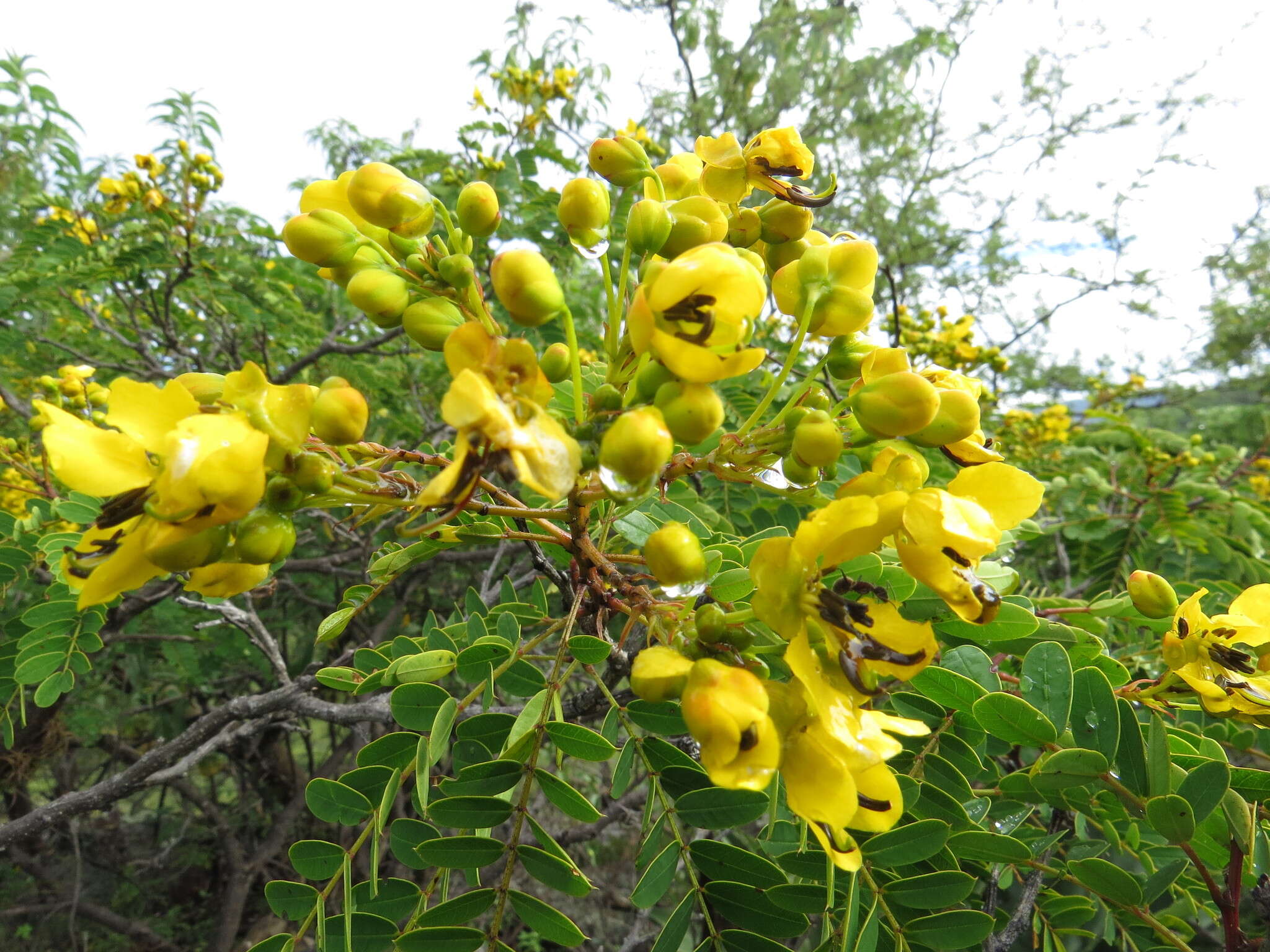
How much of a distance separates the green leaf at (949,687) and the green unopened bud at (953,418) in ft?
1.28

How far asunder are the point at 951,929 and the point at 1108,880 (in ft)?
0.88

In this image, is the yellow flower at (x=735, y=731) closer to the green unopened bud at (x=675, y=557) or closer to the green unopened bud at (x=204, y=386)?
the green unopened bud at (x=675, y=557)

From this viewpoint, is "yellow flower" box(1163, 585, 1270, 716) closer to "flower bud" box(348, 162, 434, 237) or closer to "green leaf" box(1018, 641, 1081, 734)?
"green leaf" box(1018, 641, 1081, 734)

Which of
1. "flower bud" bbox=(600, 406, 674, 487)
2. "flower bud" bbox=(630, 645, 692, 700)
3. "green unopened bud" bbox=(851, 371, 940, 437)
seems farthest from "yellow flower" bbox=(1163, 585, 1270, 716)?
"flower bud" bbox=(600, 406, 674, 487)

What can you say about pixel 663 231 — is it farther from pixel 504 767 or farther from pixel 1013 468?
pixel 504 767

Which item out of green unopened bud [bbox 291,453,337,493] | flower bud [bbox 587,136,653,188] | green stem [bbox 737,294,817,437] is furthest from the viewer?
flower bud [bbox 587,136,653,188]

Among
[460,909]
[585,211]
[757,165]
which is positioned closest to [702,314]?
[585,211]

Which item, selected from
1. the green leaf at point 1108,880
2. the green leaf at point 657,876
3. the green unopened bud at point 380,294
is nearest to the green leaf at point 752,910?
the green leaf at point 657,876

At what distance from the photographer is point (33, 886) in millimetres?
4156

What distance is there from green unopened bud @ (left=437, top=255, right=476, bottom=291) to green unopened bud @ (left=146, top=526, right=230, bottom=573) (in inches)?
18.0

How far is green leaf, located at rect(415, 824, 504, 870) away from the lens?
1.03 meters

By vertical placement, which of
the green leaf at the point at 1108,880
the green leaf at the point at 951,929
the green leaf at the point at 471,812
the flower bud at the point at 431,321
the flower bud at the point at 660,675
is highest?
the flower bud at the point at 431,321

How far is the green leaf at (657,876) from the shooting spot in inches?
41.6

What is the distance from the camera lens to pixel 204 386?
89cm
